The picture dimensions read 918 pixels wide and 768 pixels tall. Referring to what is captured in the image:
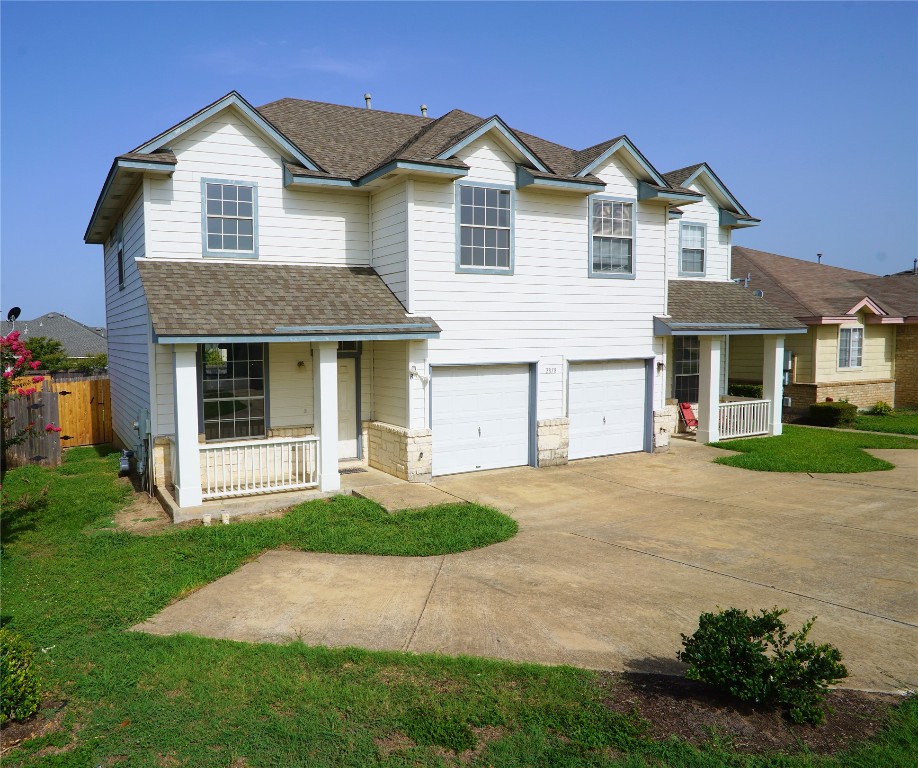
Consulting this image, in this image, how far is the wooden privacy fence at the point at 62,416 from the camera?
53.1 ft

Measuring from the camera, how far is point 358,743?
4.76 meters

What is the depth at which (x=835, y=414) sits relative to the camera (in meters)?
22.0

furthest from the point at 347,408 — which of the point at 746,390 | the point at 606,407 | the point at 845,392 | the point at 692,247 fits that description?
the point at 845,392

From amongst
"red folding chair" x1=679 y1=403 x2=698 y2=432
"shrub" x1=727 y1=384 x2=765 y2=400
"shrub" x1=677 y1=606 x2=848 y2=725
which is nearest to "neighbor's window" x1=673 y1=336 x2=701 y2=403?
Answer: "red folding chair" x1=679 y1=403 x2=698 y2=432

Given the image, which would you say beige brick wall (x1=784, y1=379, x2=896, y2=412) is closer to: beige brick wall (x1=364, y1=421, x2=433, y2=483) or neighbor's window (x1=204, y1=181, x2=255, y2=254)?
beige brick wall (x1=364, y1=421, x2=433, y2=483)

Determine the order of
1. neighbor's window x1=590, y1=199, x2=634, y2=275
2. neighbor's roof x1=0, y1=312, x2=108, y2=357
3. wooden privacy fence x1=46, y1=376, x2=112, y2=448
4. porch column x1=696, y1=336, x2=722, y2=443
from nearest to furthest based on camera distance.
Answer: neighbor's window x1=590, y1=199, x2=634, y2=275 → porch column x1=696, y1=336, x2=722, y2=443 → wooden privacy fence x1=46, y1=376, x2=112, y2=448 → neighbor's roof x1=0, y1=312, x2=108, y2=357

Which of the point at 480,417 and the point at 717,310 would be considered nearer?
the point at 480,417

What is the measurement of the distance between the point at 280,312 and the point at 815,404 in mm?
18026

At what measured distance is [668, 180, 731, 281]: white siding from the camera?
65.7 feet

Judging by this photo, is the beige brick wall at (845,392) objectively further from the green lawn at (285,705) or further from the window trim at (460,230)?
the green lawn at (285,705)

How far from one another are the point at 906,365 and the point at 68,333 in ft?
171

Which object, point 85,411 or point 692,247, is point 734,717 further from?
point 85,411

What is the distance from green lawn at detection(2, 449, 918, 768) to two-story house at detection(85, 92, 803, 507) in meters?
4.28

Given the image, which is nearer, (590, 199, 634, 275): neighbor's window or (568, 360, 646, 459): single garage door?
(590, 199, 634, 275): neighbor's window
